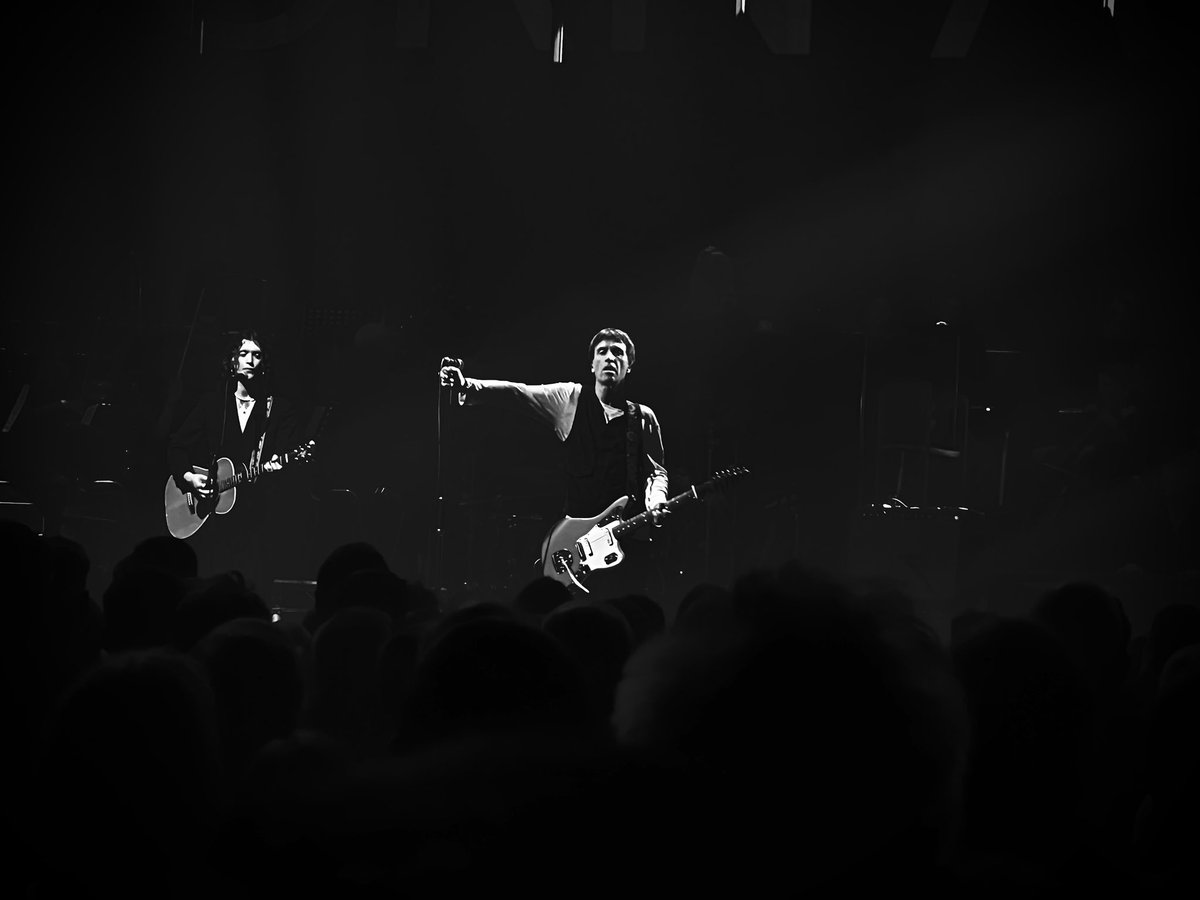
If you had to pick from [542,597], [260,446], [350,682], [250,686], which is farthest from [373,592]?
[260,446]

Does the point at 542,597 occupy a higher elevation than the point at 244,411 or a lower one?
lower

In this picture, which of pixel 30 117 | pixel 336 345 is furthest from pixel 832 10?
pixel 30 117

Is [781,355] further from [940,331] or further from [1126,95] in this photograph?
[1126,95]

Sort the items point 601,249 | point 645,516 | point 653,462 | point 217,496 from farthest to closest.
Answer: point 601,249
point 217,496
point 653,462
point 645,516

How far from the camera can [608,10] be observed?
910 centimetres

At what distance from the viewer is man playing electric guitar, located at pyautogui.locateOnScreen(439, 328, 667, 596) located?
8.44 m

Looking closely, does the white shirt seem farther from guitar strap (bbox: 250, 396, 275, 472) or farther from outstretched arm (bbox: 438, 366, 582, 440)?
outstretched arm (bbox: 438, 366, 582, 440)

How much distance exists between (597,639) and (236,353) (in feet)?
24.2

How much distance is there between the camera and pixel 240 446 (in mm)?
8844

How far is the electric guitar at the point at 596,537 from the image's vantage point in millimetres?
8391

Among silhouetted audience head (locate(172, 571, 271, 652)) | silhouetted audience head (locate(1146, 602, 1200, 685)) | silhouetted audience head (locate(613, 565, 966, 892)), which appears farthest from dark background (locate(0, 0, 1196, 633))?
silhouetted audience head (locate(613, 565, 966, 892))

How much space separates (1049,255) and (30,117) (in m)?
7.43

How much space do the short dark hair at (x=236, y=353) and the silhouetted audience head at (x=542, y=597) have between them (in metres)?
6.15

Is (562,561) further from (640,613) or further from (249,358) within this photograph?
(640,613)
